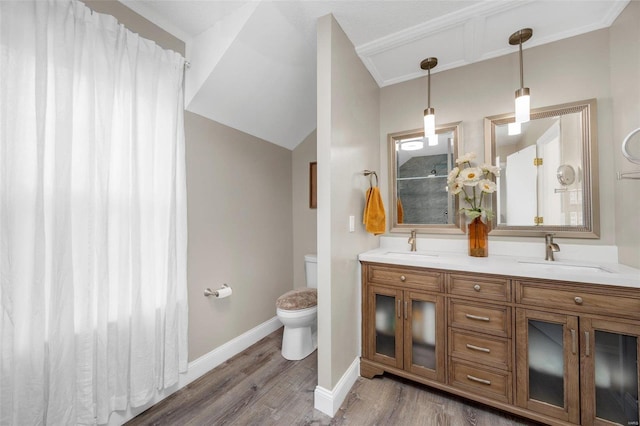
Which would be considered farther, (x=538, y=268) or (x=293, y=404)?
(x=293, y=404)

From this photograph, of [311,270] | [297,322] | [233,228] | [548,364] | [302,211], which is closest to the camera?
[548,364]

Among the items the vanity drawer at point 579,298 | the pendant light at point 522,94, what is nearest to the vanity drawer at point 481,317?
the vanity drawer at point 579,298

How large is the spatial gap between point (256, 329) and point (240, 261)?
73 centimetres

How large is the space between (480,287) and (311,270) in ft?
5.20

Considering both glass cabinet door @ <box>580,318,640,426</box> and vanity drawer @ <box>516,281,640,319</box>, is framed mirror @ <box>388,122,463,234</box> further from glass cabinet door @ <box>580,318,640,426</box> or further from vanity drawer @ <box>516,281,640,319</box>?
glass cabinet door @ <box>580,318,640,426</box>

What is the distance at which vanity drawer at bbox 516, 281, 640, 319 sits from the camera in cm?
118

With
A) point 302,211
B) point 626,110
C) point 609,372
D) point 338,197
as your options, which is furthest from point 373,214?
point 626,110

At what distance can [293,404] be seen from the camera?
1.58 meters

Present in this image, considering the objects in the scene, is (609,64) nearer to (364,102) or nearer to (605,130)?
(605,130)

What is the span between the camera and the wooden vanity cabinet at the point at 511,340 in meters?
1.21

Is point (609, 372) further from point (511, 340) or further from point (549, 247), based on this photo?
point (549, 247)

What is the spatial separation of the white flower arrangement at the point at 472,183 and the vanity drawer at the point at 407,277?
1.90ft

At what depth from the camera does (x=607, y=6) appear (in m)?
1.46

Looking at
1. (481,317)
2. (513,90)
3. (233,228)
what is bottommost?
(481,317)
